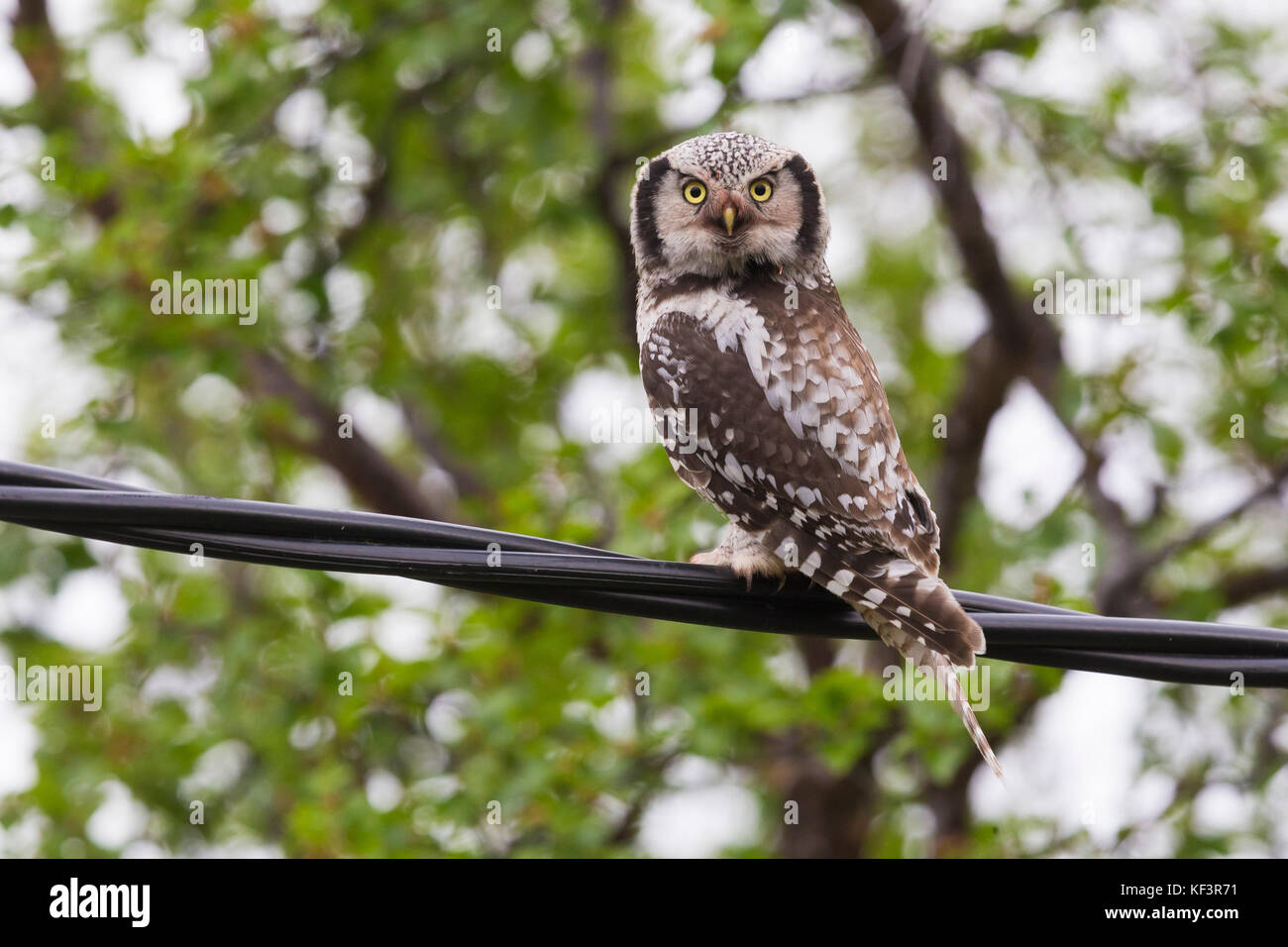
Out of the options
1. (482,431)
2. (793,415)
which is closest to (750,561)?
(793,415)

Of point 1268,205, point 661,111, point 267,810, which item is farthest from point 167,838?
point 1268,205

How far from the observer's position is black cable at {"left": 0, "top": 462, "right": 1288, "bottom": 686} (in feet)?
9.19

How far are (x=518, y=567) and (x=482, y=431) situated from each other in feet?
23.5

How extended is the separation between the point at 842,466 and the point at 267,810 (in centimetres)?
538

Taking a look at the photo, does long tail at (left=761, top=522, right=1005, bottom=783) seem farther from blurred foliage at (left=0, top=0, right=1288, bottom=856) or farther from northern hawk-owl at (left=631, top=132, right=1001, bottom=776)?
blurred foliage at (left=0, top=0, right=1288, bottom=856)

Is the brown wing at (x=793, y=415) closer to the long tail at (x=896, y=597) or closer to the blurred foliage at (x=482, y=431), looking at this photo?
the long tail at (x=896, y=597)

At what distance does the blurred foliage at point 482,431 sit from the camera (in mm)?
6281

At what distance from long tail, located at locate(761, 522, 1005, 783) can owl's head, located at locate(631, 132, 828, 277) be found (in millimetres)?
971

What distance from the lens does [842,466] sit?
3.88m

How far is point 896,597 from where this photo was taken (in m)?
3.59

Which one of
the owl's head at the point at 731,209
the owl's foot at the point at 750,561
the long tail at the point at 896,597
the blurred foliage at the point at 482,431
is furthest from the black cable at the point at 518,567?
the blurred foliage at the point at 482,431

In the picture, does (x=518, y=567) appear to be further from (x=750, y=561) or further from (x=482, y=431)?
(x=482, y=431)
